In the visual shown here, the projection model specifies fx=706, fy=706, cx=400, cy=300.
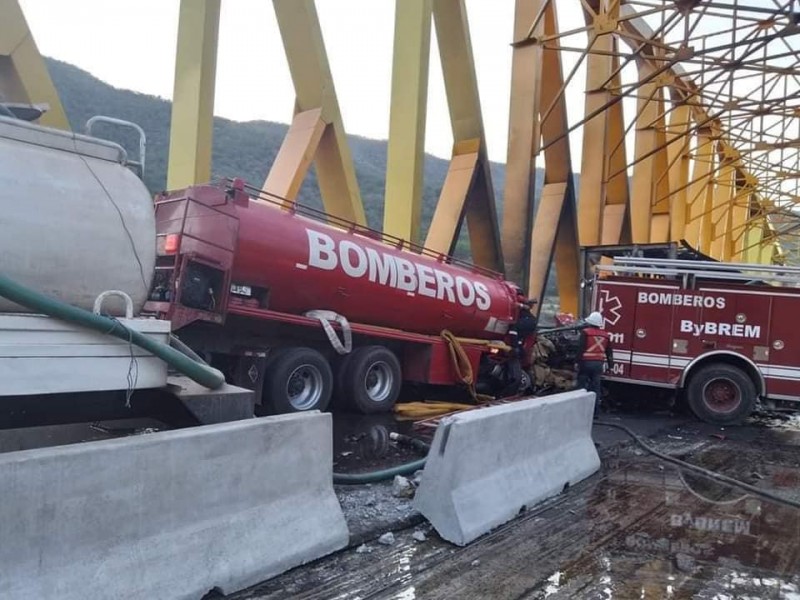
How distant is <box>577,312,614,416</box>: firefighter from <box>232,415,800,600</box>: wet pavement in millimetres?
4057

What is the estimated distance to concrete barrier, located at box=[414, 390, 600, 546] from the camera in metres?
4.58

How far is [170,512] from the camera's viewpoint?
333cm

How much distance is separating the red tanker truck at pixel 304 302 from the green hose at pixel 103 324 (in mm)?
3347

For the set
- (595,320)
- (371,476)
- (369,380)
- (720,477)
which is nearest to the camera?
(371,476)

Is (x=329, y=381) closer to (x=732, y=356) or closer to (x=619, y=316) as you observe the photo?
(x=619, y=316)

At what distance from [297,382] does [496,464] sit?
160 inches

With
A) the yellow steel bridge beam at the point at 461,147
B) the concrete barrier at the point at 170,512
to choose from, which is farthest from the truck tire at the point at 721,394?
the concrete barrier at the point at 170,512

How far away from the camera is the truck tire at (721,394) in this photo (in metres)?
10.9

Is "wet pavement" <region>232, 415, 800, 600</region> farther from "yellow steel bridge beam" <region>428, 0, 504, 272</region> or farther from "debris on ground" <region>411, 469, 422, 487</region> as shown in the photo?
"yellow steel bridge beam" <region>428, 0, 504, 272</region>

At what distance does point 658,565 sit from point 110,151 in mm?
4079

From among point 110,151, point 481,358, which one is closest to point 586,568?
point 110,151

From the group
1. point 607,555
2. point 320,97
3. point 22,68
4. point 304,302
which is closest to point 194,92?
point 22,68

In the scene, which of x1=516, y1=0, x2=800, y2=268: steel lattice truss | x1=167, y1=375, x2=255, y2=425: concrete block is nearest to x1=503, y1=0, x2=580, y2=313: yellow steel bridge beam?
x1=516, y1=0, x2=800, y2=268: steel lattice truss

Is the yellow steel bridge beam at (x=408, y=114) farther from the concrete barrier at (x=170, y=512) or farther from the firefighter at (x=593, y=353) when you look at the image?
the concrete barrier at (x=170, y=512)
